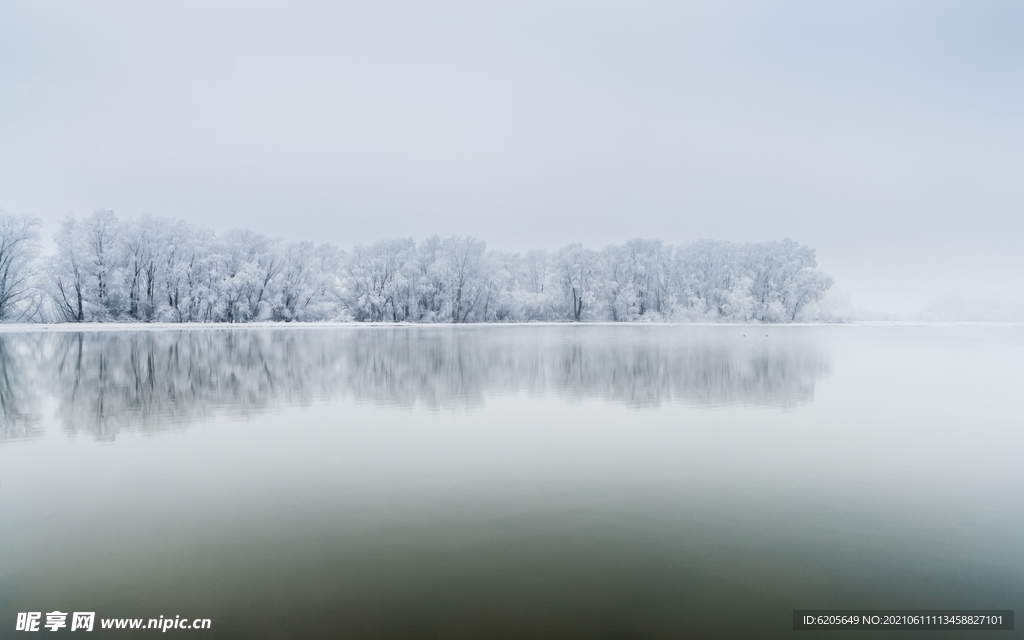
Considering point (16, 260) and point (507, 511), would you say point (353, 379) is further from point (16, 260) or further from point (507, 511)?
point (16, 260)

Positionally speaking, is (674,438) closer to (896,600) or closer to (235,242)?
(896,600)

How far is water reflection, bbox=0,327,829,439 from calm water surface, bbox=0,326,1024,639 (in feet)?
0.87

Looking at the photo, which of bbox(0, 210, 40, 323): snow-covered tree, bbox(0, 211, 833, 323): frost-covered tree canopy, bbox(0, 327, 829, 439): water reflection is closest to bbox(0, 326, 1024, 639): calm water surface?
bbox(0, 327, 829, 439): water reflection

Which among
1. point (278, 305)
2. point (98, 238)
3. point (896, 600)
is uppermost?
point (98, 238)

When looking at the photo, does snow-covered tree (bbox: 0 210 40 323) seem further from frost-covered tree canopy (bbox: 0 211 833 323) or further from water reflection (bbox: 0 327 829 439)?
water reflection (bbox: 0 327 829 439)

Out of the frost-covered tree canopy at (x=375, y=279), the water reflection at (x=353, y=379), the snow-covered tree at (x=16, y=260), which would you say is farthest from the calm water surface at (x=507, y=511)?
the frost-covered tree canopy at (x=375, y=279)

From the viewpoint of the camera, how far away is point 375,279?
78.5 metres

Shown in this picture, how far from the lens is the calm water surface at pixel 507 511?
16.1ft

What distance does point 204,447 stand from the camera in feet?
33.9

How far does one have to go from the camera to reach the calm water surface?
193 inches

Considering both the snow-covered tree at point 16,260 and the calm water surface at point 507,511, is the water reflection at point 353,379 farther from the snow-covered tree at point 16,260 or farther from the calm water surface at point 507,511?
the snow-covered tree at point 16,260

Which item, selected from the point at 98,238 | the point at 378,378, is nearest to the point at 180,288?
the point at 98,238

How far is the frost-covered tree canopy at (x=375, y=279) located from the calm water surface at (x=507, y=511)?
5545 cm

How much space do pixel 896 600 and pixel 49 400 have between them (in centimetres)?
1870
